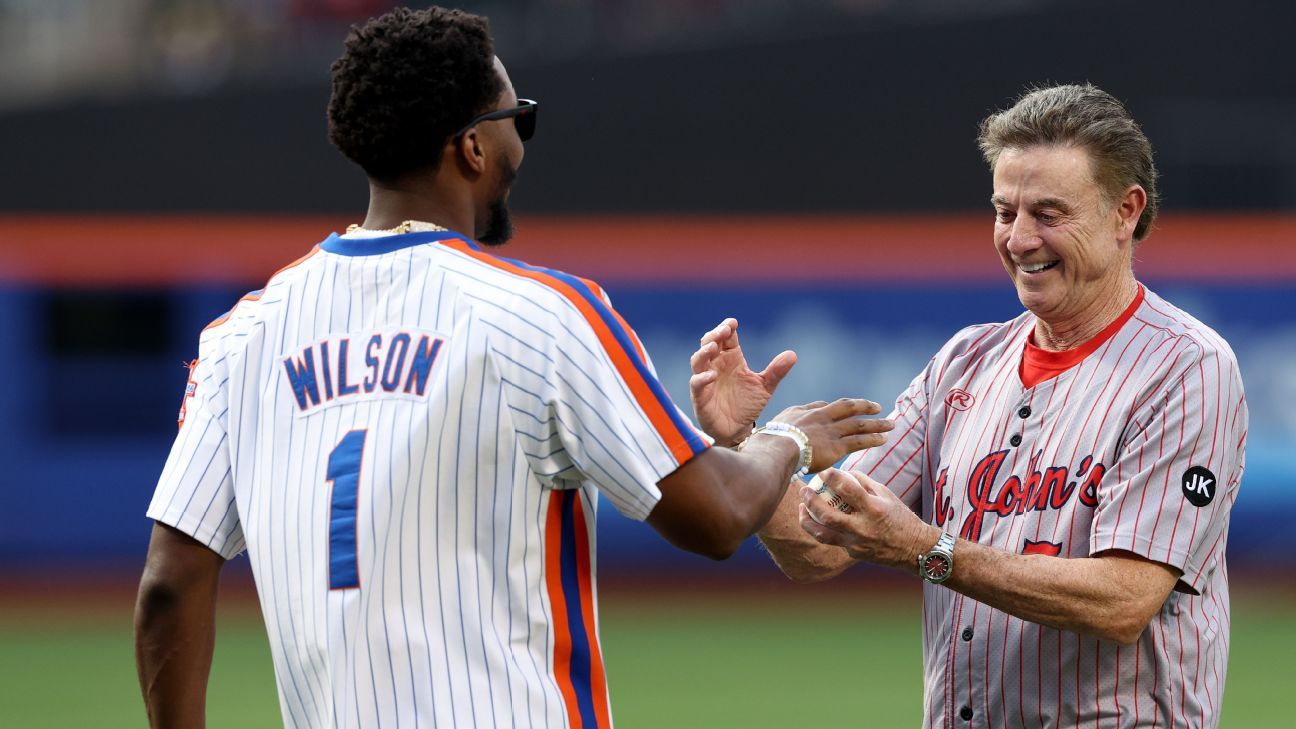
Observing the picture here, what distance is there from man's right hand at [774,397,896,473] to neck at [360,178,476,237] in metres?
0.76

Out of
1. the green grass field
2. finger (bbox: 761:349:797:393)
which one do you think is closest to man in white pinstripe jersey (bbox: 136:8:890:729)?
finger (bbox: 761:349:797:393)

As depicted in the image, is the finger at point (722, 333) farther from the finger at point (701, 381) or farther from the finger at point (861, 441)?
the finger at point (861, 441)

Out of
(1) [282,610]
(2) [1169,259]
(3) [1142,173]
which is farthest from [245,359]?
(2) [1169,259]

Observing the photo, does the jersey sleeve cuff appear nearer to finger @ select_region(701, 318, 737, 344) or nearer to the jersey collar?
the jersey collar

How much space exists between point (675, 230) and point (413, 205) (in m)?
10.00

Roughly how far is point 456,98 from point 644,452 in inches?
27.4

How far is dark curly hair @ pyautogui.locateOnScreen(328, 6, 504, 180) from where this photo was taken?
2744mm

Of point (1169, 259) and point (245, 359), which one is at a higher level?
point (1169, 259)

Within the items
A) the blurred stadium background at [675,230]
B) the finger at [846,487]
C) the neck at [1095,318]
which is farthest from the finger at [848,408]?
the blurred stadium background at [675,230]

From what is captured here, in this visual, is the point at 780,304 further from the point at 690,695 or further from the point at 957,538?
the point at 957,538

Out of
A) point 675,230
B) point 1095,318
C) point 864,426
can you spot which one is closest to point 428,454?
point 864,426

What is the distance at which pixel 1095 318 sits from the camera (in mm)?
3588

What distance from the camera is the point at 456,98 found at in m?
2.78

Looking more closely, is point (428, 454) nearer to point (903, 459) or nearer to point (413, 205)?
point (413, 205)
